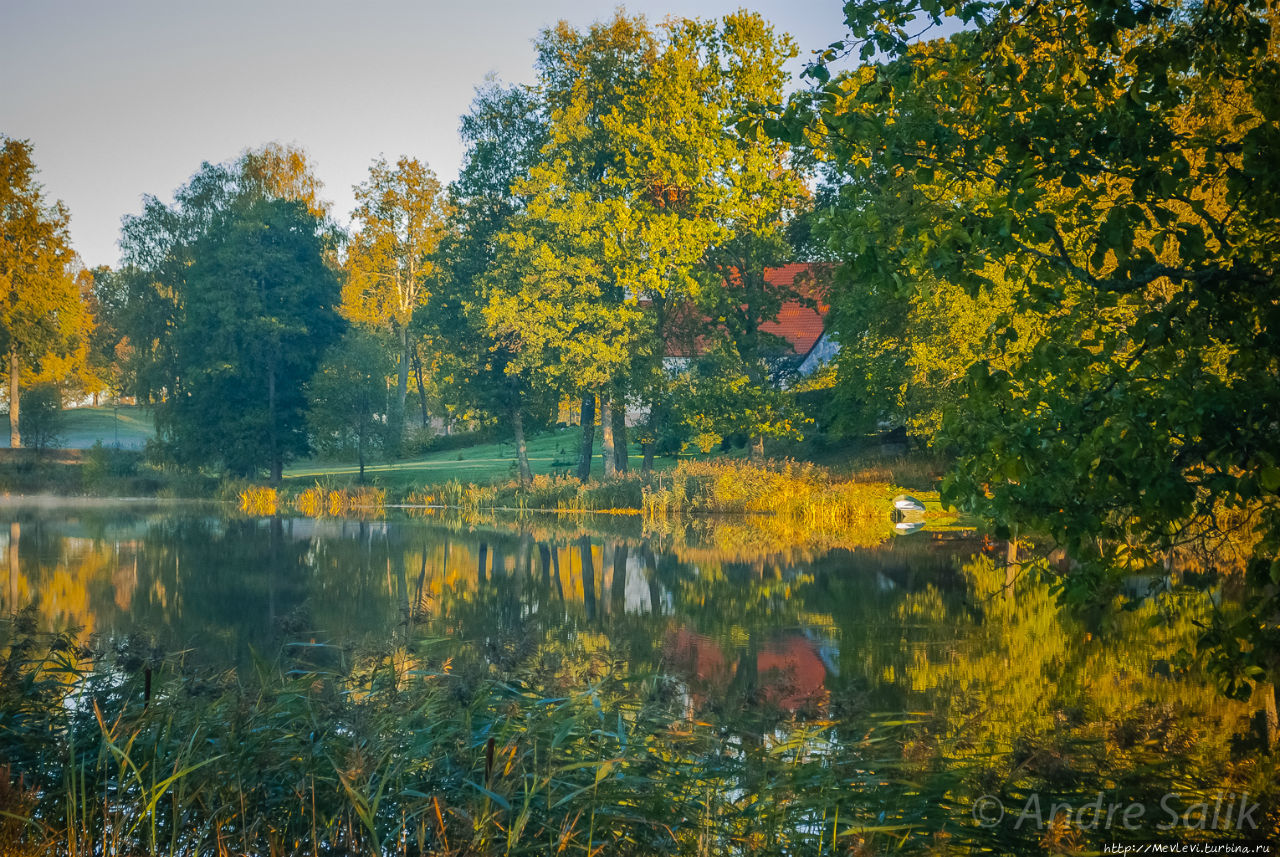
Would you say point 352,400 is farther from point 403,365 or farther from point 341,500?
point 403,365

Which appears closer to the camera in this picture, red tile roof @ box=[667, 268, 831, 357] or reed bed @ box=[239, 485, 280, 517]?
reed bed @ box=[239, 485, 280, 517]

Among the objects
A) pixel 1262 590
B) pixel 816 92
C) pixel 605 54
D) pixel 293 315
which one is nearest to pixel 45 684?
pixel 816 92

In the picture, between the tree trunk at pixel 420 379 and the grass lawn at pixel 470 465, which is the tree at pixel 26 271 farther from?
the tree trunk at pixel 420 379

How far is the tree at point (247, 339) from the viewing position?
141ft

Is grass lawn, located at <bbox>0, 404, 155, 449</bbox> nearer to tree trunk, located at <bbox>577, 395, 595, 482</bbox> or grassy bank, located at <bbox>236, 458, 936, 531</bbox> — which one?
grassy bank, located at <bbox>236, 458, 936, 531</bbox>

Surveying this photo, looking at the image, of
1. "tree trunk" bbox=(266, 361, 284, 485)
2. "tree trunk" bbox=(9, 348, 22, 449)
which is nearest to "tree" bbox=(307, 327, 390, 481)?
"tree trunk" bbox=(266, 361, 284, 485)

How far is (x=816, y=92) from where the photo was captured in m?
6.55

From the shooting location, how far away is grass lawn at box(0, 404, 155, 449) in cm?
6369

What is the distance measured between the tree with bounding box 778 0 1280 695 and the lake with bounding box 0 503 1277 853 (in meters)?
0.79

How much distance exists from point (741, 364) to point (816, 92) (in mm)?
30539

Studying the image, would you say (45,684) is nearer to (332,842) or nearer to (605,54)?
(332,842)

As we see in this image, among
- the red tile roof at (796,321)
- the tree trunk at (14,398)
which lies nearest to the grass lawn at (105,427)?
the tree trunk at (14,398)

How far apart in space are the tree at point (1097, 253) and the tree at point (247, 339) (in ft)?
130

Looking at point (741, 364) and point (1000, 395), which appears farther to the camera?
point (741, 364)
